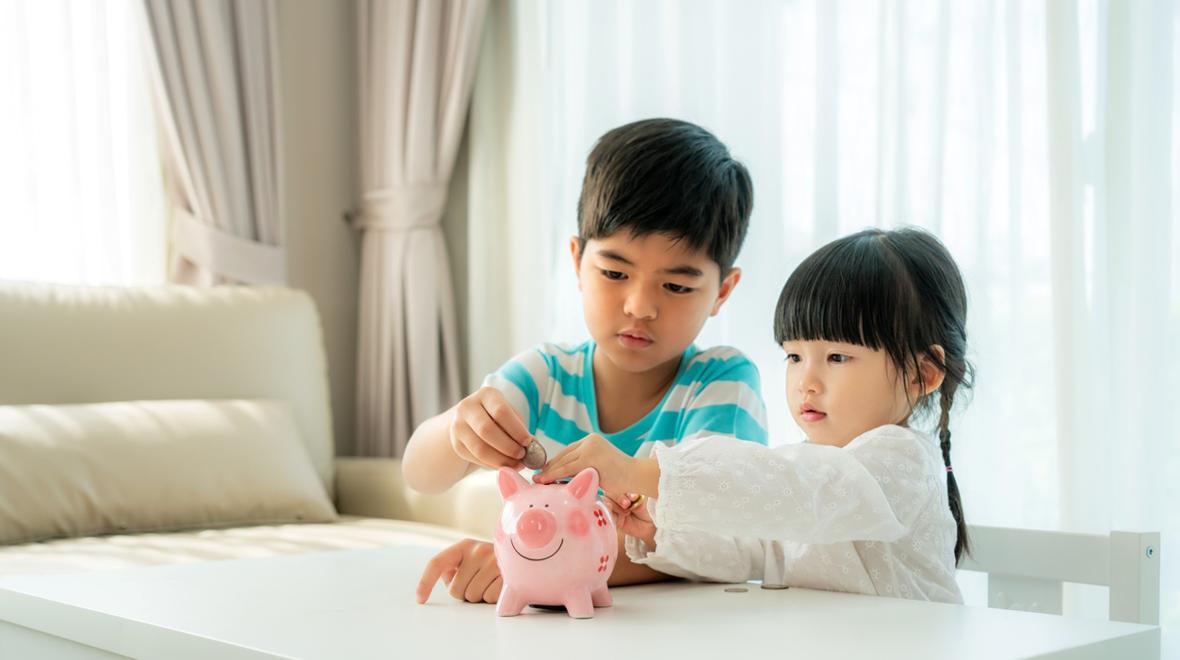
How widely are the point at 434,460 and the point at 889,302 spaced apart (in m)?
0.54

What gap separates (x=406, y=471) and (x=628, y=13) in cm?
176

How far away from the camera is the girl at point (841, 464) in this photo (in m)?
0.89

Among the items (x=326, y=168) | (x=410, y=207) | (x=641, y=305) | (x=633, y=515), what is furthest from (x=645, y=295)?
(x=326, y=168)

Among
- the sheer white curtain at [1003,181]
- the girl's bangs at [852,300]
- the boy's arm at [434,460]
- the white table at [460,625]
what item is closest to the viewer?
the white table at [460,625]

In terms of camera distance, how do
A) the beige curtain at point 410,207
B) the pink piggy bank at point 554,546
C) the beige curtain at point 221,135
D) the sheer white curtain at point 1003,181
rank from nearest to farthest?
1. the pink piggy bank at point 554,546
2. the sheer white curtain at point 1003,181
3. the beige curtain at point 221,135
4. the beige curtain at point 410,207

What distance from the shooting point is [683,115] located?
8.80ft

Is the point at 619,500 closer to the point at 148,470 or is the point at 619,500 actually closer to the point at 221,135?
the point at 148,470

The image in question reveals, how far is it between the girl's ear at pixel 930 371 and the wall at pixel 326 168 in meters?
2.55

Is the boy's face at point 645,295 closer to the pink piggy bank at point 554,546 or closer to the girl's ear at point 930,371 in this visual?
the girl's ear at point 930,371

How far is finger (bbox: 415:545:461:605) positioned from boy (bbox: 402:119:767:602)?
0.30 metres

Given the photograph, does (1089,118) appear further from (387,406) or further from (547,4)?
(387,406)

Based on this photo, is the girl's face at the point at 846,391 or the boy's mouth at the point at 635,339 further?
the boy's mouth at the point at 635,339

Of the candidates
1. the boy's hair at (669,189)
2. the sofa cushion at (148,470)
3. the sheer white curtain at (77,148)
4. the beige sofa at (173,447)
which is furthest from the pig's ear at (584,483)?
the sheer white curtain at (77,148)

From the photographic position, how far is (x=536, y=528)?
0.85 meters
